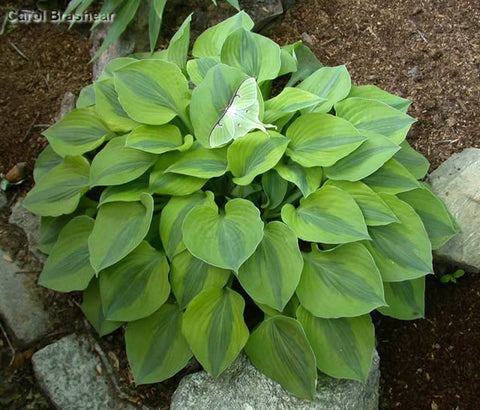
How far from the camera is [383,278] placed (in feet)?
6.17

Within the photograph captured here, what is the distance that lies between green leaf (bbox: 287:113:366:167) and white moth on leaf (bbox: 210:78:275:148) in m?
0.14

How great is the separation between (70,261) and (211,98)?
745mm

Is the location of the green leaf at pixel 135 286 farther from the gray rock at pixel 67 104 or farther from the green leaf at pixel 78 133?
the gray rock at pixel 67 104

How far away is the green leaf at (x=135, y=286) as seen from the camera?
6.23ft

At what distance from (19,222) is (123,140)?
2.01 ft

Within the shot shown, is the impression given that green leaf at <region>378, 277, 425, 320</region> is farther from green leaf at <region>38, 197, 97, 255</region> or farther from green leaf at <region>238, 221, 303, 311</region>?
green leaf at <region>38, 197, 97, 255</region>

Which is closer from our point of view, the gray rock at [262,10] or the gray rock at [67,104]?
the gray rock at [67,104]

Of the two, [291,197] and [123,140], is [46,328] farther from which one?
[291,197]

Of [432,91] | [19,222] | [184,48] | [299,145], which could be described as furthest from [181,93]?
[432,91]

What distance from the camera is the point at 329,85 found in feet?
7.14

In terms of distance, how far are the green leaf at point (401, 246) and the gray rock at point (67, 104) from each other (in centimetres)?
143

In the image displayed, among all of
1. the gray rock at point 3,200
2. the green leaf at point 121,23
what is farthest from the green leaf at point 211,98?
the gray rock at point 3,200

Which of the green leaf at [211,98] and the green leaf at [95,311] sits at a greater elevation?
the green leaf at [211,98]

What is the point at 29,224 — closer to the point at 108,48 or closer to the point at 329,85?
the point at 108,48
